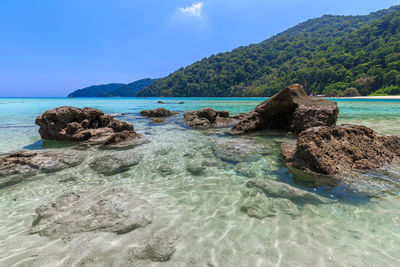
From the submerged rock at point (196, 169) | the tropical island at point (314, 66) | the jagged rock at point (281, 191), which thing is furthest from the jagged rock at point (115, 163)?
the tropical island at point (314, 66)

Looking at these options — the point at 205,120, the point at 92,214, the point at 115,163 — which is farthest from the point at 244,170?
the point at 205,120

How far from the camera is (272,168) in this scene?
15.9 ft

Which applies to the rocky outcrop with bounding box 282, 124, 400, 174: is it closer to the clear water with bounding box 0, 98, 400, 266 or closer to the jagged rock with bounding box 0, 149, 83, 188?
the clear water with bounding box 0, 98, 400, 266

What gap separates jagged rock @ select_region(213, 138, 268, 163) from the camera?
223 inches

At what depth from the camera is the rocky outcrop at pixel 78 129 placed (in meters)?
8.18

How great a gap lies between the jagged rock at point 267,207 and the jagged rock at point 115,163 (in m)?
3.53

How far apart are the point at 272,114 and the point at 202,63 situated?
153m

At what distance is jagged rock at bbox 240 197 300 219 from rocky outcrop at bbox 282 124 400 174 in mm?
1733

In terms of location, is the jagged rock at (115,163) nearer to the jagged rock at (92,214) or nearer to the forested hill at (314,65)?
the jagged rock at (92,214)

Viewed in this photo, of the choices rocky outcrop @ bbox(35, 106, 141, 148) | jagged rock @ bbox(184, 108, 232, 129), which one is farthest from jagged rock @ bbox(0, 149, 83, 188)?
jagged rock @ bbox(184, 108, 232, 129)

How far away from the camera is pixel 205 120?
12891 mm

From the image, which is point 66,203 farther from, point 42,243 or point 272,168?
point 272,168

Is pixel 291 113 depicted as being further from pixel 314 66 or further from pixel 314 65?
pixel 314 65

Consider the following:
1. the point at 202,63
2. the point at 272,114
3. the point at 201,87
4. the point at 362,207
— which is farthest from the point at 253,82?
the point at 362,207
